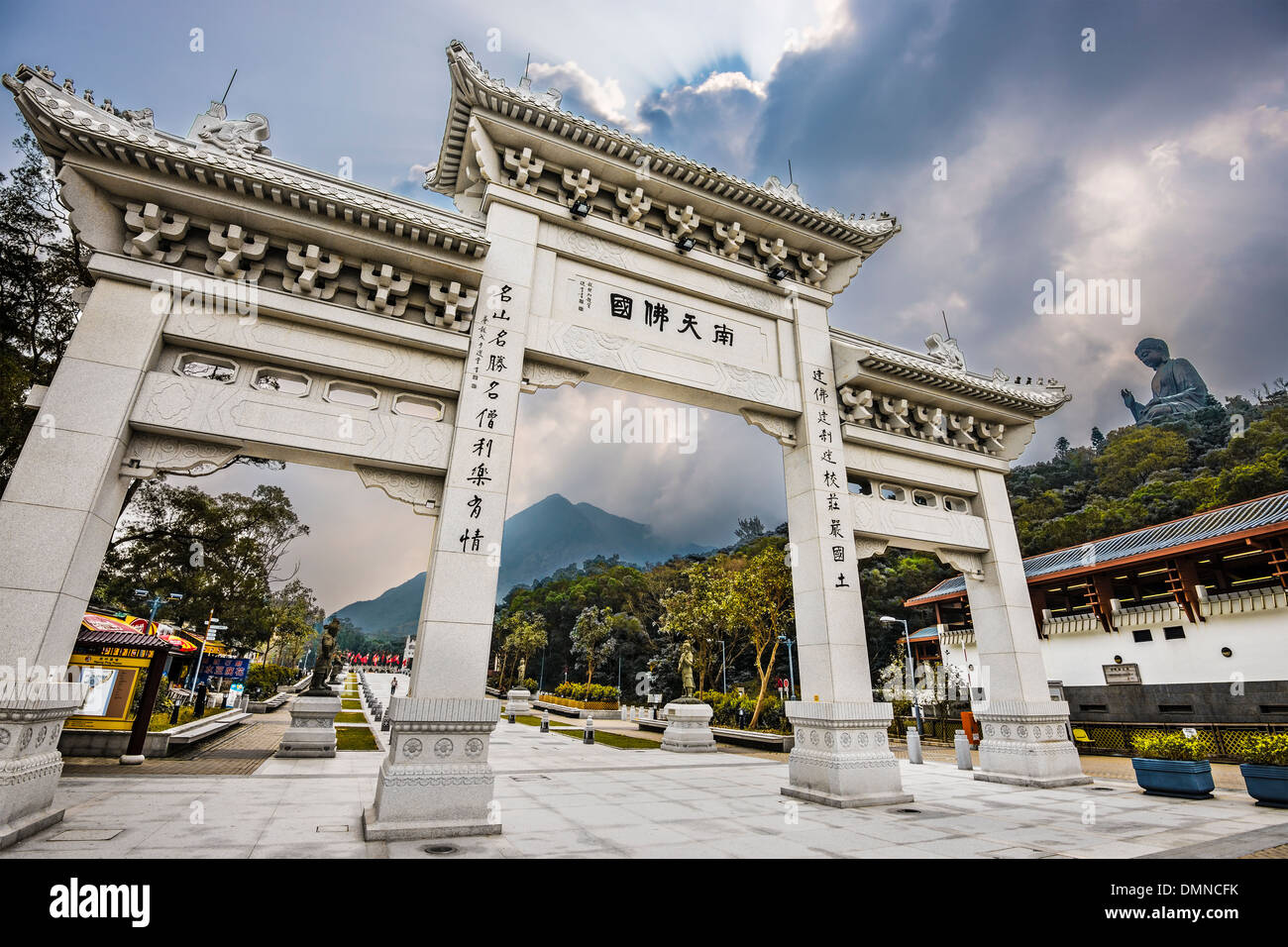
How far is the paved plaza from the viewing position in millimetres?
5223

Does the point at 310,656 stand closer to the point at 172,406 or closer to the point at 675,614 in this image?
the point at 675,614

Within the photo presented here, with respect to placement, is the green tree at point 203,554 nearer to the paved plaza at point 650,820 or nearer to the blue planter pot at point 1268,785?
the paved plaza at point 650,820

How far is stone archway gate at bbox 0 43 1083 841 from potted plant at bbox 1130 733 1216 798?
103 centimetres

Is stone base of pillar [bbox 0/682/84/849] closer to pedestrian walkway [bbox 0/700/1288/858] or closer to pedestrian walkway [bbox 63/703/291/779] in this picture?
pedestrian walkway [bbox 0/700/1288/858]

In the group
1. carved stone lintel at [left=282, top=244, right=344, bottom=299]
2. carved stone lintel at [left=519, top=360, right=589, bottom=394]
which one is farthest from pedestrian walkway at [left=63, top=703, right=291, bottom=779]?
carved stone lintel at [left=519, top=360, right=589, bottom=394]

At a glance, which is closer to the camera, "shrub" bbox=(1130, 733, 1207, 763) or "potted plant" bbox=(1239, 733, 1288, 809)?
"potted plant" bbox=(1239, 733, 1288, 809)

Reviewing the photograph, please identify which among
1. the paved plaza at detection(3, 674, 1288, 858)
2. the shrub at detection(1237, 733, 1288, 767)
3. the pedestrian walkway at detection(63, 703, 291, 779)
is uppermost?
the shrub at detection(1237, 733, 1288, 767)

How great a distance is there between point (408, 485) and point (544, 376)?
2.33 m

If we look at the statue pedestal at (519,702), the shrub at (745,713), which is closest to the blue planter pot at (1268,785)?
the shrub at (745,713)

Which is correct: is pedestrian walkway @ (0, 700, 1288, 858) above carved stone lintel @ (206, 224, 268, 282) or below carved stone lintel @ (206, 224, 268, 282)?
below

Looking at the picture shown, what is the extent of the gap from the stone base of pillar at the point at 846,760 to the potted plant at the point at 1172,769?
440cm

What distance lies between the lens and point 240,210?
21.9 ft

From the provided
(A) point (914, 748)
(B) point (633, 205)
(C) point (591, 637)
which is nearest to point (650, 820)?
(B) point (633, 205)

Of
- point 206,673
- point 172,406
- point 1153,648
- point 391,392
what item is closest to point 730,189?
point 391,392
